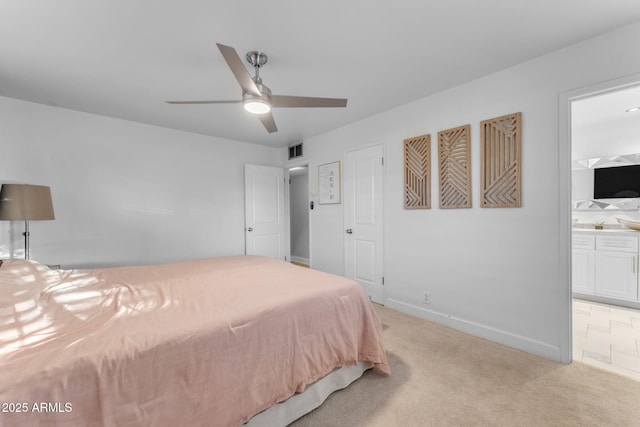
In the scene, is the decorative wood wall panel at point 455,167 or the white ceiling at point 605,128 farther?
the white ceiling at point 605,128

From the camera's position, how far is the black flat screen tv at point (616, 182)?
3453mm

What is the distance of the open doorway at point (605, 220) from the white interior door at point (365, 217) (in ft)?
6.69

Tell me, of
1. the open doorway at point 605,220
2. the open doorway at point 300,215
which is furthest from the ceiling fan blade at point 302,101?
the open doorway at point 300,215

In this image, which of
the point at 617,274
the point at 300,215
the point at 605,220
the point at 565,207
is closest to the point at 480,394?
the point at 565,207

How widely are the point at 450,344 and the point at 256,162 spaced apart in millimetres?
3899

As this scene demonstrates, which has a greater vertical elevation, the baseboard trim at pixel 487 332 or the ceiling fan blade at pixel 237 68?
the ceiling fan blade at pixel 237 68

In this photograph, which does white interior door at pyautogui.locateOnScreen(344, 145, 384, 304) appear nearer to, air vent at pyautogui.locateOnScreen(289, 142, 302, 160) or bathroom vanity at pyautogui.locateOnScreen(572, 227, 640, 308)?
air vent at pyautogui.locateOnScreen(289, 142, 302, 160)

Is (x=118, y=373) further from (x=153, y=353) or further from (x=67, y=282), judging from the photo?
(x=67, y=282)

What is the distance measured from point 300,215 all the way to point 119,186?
3853mm

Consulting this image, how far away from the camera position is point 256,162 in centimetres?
474

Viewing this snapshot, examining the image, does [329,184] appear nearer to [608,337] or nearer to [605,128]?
[608,337]

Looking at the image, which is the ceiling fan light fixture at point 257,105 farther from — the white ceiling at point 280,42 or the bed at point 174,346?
the bed at point 174,346

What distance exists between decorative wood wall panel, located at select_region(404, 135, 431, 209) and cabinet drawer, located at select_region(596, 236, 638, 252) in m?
2.45

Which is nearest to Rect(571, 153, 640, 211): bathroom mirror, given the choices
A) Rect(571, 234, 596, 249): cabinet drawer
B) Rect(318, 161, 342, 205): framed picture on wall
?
Rect(571, 234, 596, 249): cabinet drawer
